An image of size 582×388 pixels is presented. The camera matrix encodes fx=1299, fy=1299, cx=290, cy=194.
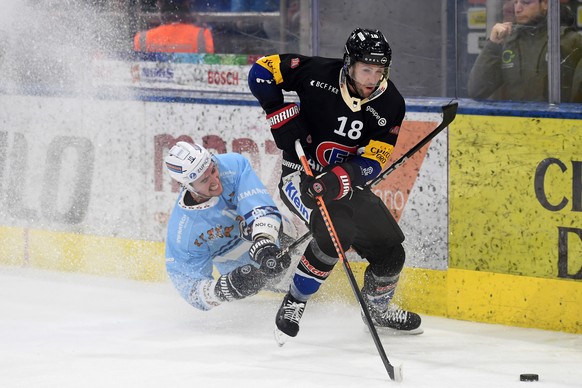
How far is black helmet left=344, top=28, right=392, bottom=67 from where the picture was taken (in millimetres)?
4824

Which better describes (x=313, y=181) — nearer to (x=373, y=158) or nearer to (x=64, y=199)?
(x=373, y=158)

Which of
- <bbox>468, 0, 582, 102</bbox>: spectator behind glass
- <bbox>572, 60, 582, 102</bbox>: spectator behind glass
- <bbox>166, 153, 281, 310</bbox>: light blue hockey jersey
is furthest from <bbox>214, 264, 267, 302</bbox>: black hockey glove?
<bbox>572, 60, 582, 102</bbox>: spectator behind glass

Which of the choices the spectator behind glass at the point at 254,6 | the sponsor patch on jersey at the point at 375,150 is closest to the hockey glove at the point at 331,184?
the sponsor patch on jersey at the point at 375,150

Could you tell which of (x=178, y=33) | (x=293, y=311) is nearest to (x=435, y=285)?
(x=293, y=311)

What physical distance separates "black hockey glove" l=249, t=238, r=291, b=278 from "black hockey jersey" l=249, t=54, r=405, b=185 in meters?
0.39

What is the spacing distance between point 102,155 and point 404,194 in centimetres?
180

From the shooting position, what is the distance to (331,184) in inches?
193

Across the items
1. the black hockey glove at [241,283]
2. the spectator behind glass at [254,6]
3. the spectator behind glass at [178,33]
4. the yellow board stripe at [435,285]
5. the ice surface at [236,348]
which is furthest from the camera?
the spectator behind glass at [178,33]

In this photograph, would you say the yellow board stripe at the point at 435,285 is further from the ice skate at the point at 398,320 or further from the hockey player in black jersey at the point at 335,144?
the hockey player in black jersey at the point at 335,144

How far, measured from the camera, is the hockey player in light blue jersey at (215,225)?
5.30 m

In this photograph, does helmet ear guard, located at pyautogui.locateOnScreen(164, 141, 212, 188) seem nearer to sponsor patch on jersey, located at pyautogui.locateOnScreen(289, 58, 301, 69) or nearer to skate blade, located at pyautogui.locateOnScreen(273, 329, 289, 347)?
sponsor patch on jersey, located at pyautogui.locateOnScreen(289, 58, 301, 69)

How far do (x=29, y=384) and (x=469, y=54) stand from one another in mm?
2454

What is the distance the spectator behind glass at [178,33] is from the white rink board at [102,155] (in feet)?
1.03

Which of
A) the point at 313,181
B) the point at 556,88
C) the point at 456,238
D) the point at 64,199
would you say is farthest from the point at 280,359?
the point at 64,199
